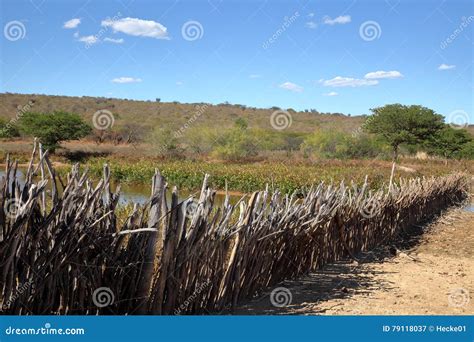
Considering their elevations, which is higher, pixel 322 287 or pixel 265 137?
pixel 265 137

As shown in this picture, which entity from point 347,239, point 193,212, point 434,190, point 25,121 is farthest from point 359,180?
point 25,121

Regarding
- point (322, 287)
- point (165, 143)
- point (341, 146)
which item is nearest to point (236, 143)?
point (165, 143)

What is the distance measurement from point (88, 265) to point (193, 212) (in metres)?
1.04

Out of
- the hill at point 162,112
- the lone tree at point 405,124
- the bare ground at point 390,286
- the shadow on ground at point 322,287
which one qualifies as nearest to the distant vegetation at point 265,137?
the lone tree at point 405,124

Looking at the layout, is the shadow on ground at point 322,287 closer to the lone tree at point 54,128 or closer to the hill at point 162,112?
the lone tree at point 54,128

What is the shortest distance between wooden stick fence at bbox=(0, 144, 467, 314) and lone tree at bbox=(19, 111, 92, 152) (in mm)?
32246

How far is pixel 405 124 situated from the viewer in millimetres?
31031

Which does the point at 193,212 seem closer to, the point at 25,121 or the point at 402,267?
the point at 402,267

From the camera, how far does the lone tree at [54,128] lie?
115 ft

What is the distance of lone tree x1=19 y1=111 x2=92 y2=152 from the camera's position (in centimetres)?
3509

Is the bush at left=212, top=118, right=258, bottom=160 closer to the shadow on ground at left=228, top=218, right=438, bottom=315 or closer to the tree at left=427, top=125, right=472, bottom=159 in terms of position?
the tree at left=427, top=125, right=472, bottom=159

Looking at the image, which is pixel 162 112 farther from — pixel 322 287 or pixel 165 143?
pixel 322 287

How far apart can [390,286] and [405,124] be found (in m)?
26.6

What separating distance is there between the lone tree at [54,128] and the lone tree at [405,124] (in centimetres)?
2049
